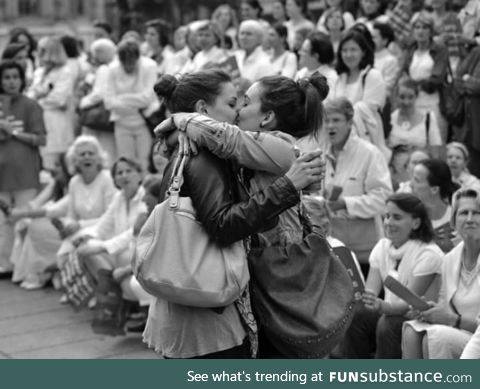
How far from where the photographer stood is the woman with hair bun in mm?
2734

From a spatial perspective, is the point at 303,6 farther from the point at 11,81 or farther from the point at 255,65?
the point at 11,81

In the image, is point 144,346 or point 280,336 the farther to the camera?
point 144,346

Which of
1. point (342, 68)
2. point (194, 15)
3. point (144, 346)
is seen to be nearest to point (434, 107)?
point (342, 68)

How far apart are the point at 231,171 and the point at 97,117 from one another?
6122 millimetres

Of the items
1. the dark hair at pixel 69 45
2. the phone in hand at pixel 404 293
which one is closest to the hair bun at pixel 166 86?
the phone in hand at pixel 404 293

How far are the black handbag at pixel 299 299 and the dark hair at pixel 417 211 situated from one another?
1.99 m

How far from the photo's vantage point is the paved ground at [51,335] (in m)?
5.68

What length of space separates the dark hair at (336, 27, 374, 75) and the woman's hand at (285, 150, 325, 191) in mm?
4006

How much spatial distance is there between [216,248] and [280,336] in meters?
0.36

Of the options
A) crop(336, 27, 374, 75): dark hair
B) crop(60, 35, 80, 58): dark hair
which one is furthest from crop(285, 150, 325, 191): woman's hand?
crop(60, 35, 80, 58): dark hair

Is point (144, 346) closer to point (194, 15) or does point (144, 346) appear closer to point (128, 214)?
point (128, 214)

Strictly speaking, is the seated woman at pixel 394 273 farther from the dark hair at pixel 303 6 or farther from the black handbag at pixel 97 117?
the dark hair at pixel 303 6

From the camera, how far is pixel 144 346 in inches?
229
